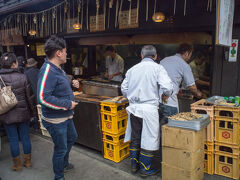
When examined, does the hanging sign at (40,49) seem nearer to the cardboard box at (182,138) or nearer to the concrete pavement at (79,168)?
the concrete pavement at (79,168)

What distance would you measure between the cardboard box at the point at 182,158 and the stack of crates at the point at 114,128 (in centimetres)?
122

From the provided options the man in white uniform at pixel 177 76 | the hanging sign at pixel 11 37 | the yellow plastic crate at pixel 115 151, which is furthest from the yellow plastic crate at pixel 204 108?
the hanging sign at pixel 11 37

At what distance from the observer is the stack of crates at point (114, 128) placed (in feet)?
14.7

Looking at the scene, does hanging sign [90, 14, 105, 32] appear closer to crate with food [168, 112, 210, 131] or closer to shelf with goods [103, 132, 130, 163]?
shelf with goods [103, 132, 130, 163]

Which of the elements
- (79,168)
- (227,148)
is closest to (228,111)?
(227,148)

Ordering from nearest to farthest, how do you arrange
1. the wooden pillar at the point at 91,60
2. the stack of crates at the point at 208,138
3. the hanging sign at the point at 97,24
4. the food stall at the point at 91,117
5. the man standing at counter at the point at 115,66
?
the stack of crates at the point at 208,138 → the food stall at the point at 91,117 → the hanging sign at the point at 97,24 → the man standing at counter at the point at 115,66 → the wooden pillar at the point at 91,60

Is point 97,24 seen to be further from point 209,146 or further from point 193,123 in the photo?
point 209,146

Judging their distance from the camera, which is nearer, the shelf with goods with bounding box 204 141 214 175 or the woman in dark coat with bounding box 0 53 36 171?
the shelf with goods with bounding box 204 141 214 175

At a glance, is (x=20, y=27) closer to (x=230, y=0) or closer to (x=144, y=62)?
(x=144, y=62)

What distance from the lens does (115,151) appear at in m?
4.61

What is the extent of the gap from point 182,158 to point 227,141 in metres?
0.99

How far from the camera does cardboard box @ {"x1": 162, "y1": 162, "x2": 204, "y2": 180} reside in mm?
3467

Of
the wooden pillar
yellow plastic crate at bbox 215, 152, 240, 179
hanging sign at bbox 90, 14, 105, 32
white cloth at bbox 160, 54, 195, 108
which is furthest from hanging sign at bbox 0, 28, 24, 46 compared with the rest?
yellow plastic crate at bbox 215, 152, 240, 179

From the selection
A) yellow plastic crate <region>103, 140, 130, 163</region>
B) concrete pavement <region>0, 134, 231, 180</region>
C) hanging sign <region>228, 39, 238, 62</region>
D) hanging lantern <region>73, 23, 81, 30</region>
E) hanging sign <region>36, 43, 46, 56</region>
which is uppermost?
hanging lantern <region>73, 23, 81, 30</region>
